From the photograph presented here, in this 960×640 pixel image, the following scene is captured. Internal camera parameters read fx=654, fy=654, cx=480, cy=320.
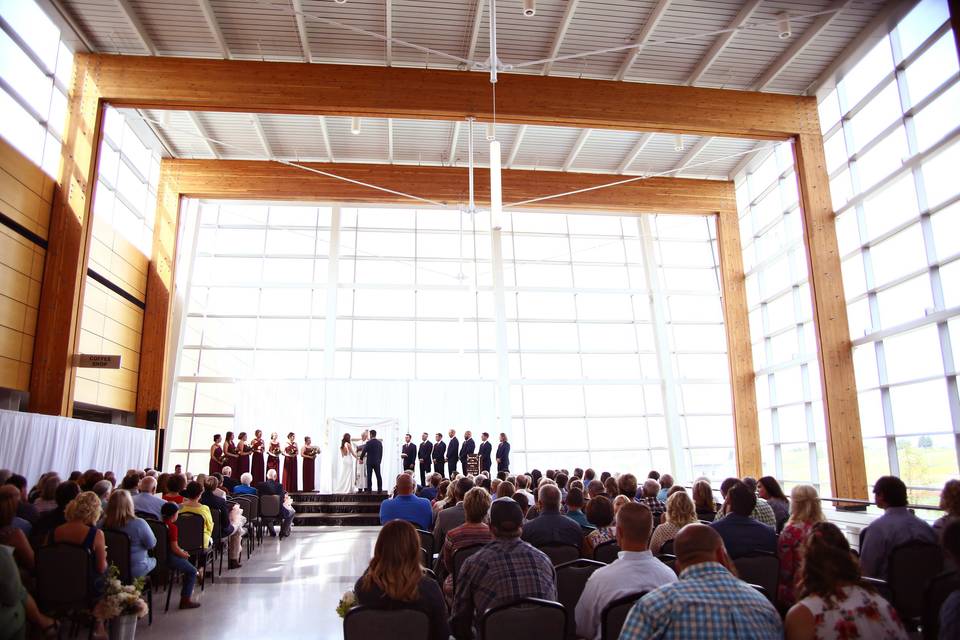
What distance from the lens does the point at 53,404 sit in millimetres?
10953

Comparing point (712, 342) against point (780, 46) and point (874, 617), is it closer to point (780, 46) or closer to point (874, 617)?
point (780, 46)

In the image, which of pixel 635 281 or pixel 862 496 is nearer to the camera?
pixel 862 496

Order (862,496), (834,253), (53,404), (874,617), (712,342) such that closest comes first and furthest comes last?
(874,617) < (53,404) < (862,496) < (834,253) < (712,342)

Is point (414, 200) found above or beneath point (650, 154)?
beneath

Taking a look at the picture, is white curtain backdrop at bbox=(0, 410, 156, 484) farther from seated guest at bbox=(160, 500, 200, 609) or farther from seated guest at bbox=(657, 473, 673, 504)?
seated guest at bbox=(657, 473, 673, 504)

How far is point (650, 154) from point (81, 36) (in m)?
12.8

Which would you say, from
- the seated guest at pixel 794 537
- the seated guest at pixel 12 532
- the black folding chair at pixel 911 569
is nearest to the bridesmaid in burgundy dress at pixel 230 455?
the seated guest at pixel 12 532

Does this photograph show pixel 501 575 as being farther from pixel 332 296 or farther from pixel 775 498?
pixel 332 296

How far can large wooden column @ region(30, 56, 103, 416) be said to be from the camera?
11031 millimetres

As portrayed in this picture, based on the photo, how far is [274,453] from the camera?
1539 cm

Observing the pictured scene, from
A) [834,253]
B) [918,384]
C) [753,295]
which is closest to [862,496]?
[918,384]

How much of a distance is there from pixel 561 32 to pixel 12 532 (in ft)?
35.8

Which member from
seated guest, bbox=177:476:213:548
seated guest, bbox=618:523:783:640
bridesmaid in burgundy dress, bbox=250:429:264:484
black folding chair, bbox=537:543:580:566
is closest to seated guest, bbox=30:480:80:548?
seated guest, bbox=177:476:213:548

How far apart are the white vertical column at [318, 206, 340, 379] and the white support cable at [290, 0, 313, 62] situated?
626 centimetres
